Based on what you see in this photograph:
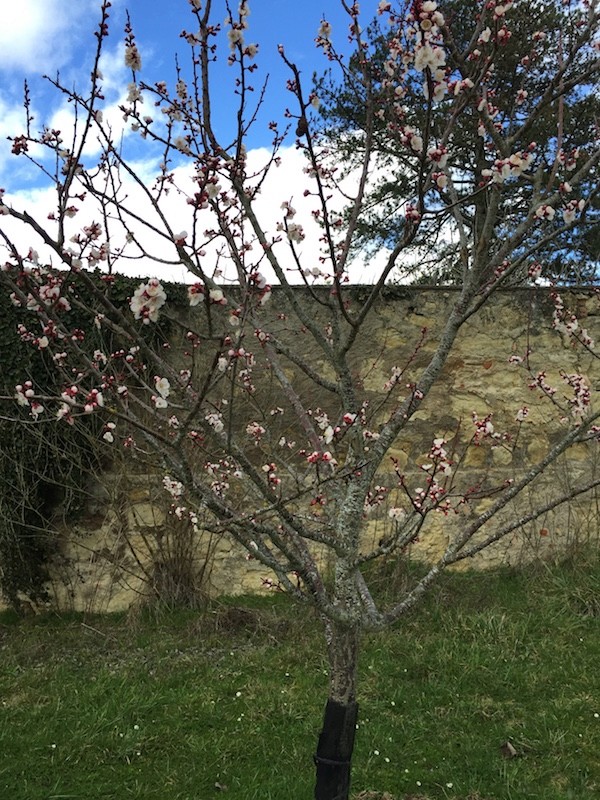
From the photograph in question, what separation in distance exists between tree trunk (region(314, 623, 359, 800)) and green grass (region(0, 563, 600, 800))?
65 cm

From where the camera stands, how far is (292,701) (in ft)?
10.5

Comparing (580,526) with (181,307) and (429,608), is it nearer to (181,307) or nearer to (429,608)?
(429,608)

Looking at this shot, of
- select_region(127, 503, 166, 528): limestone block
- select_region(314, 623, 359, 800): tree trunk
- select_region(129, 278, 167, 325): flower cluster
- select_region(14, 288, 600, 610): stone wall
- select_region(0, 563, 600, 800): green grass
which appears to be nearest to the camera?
select_region(129, 278, 167, 325): flower cluster

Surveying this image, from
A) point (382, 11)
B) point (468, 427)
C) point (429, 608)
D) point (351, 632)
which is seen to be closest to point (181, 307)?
point (468, 427)

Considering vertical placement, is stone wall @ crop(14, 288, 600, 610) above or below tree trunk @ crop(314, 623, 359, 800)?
above

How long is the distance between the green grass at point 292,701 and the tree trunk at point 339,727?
65 cm

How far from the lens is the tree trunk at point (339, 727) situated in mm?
1920

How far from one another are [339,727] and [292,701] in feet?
4.54

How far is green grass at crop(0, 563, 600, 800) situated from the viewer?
2.62 m

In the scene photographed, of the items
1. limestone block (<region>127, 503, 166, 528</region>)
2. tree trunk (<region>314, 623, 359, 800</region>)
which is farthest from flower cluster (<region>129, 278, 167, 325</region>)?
limestone block (<region>127, 503, 166, 528</region>)

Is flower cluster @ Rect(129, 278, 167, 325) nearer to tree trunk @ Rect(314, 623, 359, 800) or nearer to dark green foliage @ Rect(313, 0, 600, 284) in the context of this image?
tree trunk @ Rect(314, 623, 359, 800)

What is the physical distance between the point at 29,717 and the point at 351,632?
2.03m

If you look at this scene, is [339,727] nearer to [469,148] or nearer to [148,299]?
[148,299]

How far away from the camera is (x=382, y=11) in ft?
6.84
